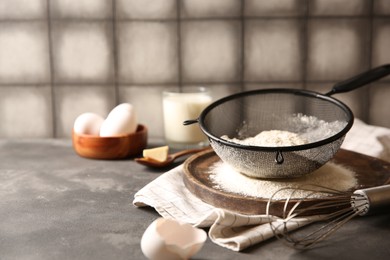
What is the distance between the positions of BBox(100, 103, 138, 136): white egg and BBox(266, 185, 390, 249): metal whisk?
1.72ft

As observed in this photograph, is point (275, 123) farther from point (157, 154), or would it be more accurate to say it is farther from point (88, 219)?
point (88, 219)

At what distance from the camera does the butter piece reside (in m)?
1.42

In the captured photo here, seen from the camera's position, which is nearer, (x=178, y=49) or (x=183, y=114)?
(x=183, y=114)

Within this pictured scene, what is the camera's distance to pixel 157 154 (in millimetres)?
1432

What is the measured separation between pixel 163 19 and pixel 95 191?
0.59 meters

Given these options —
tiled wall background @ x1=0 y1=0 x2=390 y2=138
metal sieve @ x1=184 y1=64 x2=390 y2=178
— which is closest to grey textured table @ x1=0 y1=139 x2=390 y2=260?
metal sieve @ x1=184 y1=64 x2=390 y2=178

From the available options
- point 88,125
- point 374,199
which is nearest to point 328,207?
point 374,199

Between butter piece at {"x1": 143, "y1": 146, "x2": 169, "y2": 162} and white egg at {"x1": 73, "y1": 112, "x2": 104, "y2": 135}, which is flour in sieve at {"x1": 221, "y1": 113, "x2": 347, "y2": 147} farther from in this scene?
white egg at {"x1": 73, "y1": 112, "x2": 104, "y2": 135}

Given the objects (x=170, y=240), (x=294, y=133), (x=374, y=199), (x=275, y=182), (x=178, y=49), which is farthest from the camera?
(x=178, y=49)

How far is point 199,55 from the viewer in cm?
168

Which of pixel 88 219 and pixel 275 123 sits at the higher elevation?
pixel 275 123

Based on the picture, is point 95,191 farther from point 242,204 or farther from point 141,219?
point 242,204

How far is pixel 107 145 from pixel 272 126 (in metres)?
0.40

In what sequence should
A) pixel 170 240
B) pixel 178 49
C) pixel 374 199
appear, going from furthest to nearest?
1. pixel 178 49
2. pixel 374 199
3. pixel 170 240
